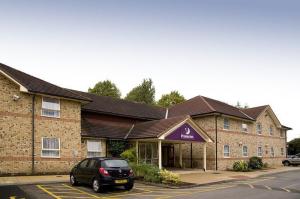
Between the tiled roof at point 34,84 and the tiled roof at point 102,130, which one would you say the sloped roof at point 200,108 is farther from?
the tiled roof at point 34,84

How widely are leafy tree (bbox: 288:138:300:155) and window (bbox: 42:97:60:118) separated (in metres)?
44.0

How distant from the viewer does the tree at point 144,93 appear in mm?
70562

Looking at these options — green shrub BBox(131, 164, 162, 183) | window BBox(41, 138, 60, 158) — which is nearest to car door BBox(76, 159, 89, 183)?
Result: green shrub BBox(131, 164, 162, 183)

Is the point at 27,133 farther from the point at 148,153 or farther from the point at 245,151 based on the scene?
the point at 245,151

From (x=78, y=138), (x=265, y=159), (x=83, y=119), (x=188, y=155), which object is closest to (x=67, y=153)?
(x=78, y=138)

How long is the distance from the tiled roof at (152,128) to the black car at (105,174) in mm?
8902

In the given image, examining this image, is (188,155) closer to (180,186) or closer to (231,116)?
(231,116)

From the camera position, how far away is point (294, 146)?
185 ft

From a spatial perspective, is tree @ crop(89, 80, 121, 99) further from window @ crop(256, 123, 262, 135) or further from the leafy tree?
the leafy tree

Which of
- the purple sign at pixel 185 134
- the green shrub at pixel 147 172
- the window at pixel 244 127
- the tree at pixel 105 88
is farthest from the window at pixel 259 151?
the tree at pixel 105 88

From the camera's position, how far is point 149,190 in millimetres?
16672

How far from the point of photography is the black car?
15.2 m

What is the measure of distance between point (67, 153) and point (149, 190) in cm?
932

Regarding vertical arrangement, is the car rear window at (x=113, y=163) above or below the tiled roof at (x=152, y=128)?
below
